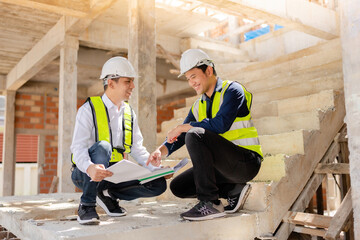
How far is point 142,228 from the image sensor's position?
2.36m

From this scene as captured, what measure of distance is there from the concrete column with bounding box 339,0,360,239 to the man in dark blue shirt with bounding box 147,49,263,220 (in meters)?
0.67

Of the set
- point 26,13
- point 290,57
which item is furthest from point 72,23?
point 290,57

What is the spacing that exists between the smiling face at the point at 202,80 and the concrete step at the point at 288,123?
1.37 m

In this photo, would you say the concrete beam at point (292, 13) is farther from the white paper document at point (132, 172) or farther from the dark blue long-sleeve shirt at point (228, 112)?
the white paper document at point (132, 172)

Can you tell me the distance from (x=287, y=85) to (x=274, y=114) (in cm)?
61

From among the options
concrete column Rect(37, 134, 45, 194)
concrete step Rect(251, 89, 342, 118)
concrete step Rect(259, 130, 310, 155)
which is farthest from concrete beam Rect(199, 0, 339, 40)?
concrete column Rect(37, 134, 45, 194)

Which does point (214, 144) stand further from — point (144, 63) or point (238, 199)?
point (144, 63)

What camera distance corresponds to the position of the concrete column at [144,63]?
169 inches

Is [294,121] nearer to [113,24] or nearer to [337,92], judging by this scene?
[337,92]

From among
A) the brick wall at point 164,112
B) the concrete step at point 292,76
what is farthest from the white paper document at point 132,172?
the brick wall at point 164,112

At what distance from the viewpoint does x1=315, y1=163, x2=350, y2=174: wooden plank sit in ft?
10.9

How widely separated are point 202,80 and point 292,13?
4321 mm

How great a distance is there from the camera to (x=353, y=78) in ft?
8.00

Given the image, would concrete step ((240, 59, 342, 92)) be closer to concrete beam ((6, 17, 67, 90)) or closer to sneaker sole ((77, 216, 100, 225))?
sneaker sole ((77, 216, 100, 225))
